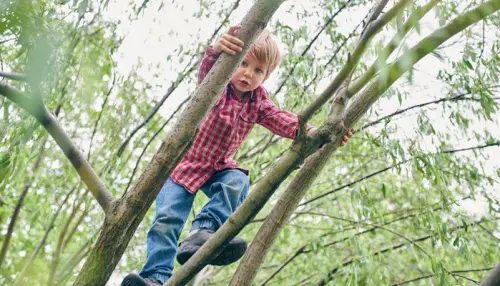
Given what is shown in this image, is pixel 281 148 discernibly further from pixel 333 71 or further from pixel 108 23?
pixel 108 23

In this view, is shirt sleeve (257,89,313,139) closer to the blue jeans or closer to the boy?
the boy

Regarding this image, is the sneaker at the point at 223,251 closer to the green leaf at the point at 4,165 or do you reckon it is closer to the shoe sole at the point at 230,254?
the shoe sole at the point at 230,254

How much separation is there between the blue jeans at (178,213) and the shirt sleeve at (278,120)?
0.65 feet

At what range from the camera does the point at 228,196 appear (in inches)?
68.1

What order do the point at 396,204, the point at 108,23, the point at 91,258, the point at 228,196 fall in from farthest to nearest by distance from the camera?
the point at 396,204 < the point at 108,23 < the point at 228,196 < the point at 91,258

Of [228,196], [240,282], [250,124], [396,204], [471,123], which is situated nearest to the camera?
[240,282]

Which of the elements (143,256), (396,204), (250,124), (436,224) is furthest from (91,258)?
(396,204)

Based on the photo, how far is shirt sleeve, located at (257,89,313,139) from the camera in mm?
1763

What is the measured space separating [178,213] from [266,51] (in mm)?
610

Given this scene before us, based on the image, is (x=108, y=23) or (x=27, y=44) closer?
(x=27, y=44)

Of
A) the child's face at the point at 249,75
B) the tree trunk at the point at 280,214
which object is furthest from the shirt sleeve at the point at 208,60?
the tree trunk at the point at 280,214

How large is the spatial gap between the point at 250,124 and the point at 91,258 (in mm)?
903

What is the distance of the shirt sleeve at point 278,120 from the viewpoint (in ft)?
5.79

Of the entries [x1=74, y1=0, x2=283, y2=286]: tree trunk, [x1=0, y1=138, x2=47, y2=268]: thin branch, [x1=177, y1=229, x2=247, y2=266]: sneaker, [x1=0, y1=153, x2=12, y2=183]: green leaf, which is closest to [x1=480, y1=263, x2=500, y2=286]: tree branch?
[x1=74, y1=0, x2=283, y2=286]: tree trunk
